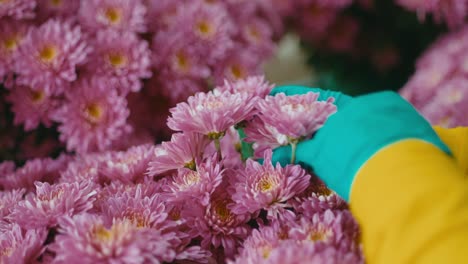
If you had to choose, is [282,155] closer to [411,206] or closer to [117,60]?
[411,206]

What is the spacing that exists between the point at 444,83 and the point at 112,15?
43cm

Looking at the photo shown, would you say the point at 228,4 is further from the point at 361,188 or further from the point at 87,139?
the point at 361,188

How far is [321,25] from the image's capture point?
94 centimetres

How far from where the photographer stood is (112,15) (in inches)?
23.9

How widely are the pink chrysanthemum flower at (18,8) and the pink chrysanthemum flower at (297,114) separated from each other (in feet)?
1.16

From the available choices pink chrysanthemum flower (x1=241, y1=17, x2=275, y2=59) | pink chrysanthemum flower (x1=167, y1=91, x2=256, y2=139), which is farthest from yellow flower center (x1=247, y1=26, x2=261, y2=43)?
pink chrysanthemum flower (x1=167, y1=91, x2=256, y2=139)

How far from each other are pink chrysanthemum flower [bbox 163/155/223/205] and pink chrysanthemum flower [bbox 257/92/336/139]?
0.15 feet

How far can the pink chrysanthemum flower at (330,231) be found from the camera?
28 centimetres

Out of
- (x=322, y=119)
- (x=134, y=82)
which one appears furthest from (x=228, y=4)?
(x=322, y=119)

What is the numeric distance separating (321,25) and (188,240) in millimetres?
703

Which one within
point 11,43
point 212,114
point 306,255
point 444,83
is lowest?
point 306,255

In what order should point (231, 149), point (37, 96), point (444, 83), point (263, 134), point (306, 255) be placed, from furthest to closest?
point (444, 83) < point (37, 96) < point (231, 149) < point (263, 134) < point (306, 255)

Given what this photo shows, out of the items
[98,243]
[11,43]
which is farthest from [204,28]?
[98,243]

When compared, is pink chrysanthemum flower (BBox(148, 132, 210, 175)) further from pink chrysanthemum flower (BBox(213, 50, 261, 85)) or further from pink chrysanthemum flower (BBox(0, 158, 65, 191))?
pink chrysanthemum flower (BBox(213, 50, 261, 85))
